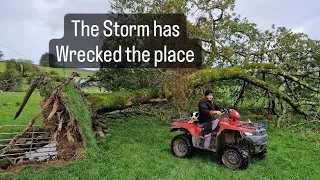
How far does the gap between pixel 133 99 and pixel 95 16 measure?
3116 millimetres

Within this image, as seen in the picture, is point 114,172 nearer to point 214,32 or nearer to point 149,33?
point 149,33

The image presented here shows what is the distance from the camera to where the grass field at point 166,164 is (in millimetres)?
A: 6005

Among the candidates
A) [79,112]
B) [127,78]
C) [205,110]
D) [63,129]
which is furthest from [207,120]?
[127,78]

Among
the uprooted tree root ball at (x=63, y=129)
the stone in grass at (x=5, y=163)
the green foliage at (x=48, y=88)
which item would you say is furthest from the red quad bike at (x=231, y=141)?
the stone in grass at (x=5, y=163)

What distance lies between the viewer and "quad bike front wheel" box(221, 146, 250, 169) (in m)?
6.29

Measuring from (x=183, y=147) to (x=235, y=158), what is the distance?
131cm

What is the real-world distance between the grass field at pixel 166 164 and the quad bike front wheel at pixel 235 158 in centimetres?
15

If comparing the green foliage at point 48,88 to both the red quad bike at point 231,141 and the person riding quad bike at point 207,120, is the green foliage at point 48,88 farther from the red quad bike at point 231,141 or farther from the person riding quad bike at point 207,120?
the person riding quad bike at point 207,120

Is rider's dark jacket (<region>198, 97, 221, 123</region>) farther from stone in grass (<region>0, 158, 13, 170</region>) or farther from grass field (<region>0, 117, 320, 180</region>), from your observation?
stone in grass (<region>0, 158, 13, 170</region>)

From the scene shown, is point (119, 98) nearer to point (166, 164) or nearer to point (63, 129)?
point (63, 129)

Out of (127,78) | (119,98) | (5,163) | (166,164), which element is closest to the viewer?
(5,163)

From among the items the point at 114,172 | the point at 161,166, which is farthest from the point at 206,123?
the point at 114,172

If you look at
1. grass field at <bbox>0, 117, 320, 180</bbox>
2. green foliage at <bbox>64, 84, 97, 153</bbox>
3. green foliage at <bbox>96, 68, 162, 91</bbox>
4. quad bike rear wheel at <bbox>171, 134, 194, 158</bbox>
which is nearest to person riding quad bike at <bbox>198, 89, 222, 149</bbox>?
quad bike rear wheel at <bbox>171, 134, 194, 158</bbox>

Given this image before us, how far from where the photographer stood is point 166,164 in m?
6.62
